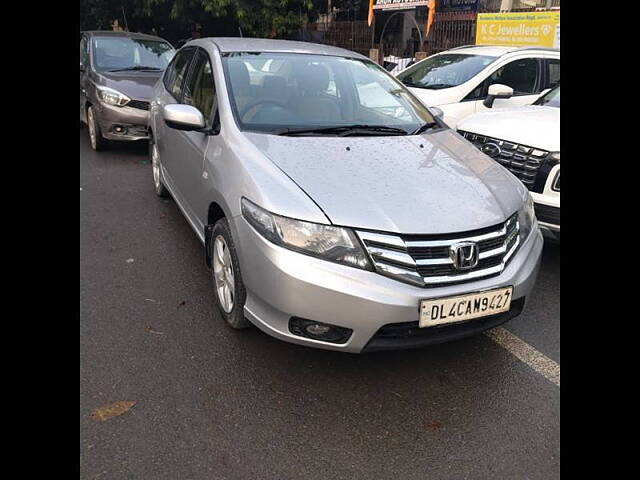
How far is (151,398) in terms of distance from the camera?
106 inches

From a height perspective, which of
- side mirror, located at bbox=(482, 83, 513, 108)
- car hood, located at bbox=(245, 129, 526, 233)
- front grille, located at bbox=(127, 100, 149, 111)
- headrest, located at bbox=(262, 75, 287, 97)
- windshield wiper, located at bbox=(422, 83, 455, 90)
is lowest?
car hood, located at bbox=(245, 129, 526, 233)

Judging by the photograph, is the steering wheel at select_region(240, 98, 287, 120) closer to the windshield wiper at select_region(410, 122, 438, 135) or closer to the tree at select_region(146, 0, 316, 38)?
the windshield wiper at select_region(410, 122, 438, 135)

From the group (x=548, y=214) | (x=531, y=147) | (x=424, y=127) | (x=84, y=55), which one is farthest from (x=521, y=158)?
(x=84, y=55)

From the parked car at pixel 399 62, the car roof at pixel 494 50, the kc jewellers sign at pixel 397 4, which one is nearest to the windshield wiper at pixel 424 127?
the car roof at pixel 494 50

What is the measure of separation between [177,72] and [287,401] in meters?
3.42

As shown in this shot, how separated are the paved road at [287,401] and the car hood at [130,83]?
13.7 ft

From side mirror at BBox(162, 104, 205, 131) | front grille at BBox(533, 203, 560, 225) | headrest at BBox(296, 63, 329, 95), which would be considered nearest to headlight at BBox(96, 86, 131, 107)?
headrest at BBox(296, 63, 329, 95)

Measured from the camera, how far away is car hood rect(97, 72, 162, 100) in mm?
7324

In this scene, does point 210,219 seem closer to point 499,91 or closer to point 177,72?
point 177,72

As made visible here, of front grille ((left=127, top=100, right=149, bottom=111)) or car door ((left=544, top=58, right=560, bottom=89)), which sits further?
front grille ((left=127, top=100, right=149, bottom=111))

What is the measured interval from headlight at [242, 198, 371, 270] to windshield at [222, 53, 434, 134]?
3.26 feet

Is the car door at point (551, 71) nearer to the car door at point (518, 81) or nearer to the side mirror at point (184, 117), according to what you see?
the car door at point (518, 81)

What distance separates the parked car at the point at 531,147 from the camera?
4102 mm

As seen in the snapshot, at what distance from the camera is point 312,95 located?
150 inches
